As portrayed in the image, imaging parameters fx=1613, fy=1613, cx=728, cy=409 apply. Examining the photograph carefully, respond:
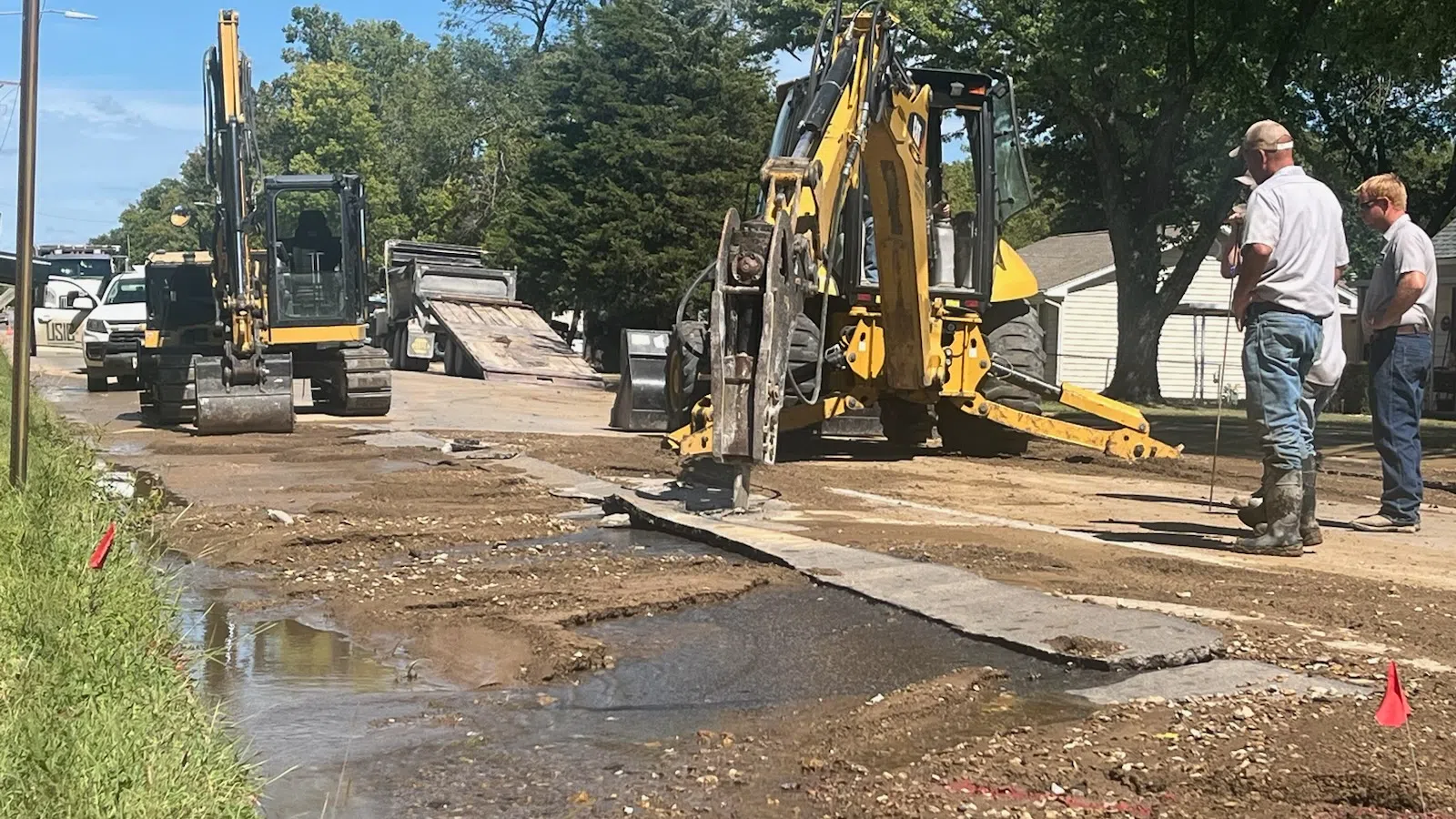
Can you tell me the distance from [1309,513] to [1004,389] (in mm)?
6104

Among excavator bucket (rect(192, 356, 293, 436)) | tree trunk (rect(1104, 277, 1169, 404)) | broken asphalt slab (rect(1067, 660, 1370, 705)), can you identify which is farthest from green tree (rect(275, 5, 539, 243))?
broken asphalt slab (rect(1067, 660, 1370, 705))

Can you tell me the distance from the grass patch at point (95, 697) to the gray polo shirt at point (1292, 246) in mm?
5421

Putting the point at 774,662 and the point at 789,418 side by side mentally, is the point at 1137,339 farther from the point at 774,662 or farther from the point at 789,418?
the point at 774,662

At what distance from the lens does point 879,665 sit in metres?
5.54

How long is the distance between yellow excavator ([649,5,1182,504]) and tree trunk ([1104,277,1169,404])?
1601 centimetres

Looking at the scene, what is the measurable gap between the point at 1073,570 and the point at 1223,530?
6.87ft

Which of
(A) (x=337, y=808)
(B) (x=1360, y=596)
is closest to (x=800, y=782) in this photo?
(A) (x=337, y=808)

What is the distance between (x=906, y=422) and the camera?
1491 centimetres

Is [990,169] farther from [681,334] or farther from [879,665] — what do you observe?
[879,665]

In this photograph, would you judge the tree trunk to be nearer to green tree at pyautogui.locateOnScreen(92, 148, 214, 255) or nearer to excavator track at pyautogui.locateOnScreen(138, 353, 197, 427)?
excavator track at pyautogui.locateOnScreen(138, 353, 197, 427)

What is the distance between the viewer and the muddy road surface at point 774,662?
13.3ft

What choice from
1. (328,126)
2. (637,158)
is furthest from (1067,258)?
(328,126)

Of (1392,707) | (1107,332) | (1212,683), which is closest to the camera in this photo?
(1392,707)

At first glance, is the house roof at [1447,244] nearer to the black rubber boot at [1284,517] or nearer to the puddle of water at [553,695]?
the black rubber boot at [1284,517]
